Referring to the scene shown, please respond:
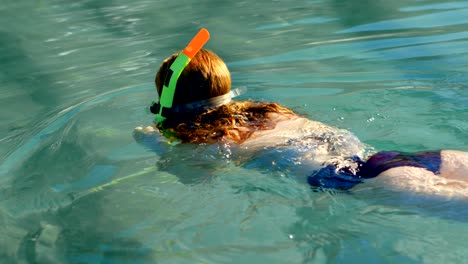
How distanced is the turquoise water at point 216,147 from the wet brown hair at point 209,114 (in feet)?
0.32

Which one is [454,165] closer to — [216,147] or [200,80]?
[216,147]

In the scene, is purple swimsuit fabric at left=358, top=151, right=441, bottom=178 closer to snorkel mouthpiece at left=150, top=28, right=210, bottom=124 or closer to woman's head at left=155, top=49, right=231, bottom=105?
woman's head at left=155, top=49, right=231, bottom=105

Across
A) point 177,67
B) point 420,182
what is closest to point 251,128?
point 177,67

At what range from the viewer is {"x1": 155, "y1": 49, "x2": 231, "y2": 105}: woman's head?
10.6ft

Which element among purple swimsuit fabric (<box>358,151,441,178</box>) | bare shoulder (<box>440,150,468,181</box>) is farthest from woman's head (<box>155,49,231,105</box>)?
bare shoulder (<box>440,150,468,181</box>)

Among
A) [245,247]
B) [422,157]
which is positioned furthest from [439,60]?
[245,247]

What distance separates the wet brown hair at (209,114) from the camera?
3.18 metres

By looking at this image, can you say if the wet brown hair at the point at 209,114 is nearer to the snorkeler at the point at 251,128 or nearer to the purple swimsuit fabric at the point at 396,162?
the snorkeler at the point at 251,128

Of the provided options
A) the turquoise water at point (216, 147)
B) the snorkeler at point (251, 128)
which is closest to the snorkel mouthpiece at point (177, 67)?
the snorkeler at point (251, 128)

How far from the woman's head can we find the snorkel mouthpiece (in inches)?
1.7

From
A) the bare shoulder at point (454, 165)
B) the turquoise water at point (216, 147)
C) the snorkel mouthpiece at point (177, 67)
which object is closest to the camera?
the turquoise water at point (216, 147)

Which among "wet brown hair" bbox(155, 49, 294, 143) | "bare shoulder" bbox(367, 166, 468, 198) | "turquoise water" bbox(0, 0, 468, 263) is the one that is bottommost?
"turquoise water" bbox(0, 0, 468, 263)

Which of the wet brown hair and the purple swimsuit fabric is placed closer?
the purple swimsuit fabric

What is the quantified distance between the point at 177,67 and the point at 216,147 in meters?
0.41
